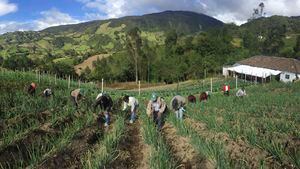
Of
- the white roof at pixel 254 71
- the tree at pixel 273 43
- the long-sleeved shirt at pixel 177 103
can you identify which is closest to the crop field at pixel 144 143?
the long-sleeved shirt at pixel 177 103

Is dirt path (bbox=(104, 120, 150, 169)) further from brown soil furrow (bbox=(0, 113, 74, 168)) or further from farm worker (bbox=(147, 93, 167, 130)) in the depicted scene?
brown soil furrow (bbox=(0, 113, 74, 168))

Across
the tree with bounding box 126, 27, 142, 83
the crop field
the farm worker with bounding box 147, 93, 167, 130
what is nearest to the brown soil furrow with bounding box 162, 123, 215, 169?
the crop field

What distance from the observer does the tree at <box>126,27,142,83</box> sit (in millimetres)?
73688

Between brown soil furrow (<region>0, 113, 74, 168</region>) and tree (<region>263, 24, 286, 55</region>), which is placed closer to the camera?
brown soil furrow (<region>0, 113, 74, 168</region>)

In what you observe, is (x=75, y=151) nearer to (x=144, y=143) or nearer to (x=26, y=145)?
(x=26, y=145)

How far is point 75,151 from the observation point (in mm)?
10219

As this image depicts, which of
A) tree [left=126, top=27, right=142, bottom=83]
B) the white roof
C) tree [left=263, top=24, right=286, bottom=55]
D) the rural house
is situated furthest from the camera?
tree [left=263, top=24, right=286, bottom=55]

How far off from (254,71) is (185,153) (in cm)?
5308

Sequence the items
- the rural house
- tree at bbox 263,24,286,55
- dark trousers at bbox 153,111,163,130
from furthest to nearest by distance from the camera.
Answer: tree at bbox 263,24,286,55 → the rural house → dark trousers at bbox 153,111,163,130

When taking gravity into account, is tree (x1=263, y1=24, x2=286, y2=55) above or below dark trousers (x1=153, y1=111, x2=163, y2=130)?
above

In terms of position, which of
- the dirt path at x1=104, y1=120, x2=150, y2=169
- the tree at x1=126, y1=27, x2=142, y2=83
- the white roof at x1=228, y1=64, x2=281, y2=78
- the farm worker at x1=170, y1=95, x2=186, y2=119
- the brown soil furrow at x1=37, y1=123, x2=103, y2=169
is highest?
the tree at x1=126, y1=27, x2=142, y2=83

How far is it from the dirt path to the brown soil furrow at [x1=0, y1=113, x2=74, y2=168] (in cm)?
190

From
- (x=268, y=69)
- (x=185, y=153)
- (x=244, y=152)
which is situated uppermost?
(x=268, y=69)

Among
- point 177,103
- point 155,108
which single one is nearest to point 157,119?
point 155,108
